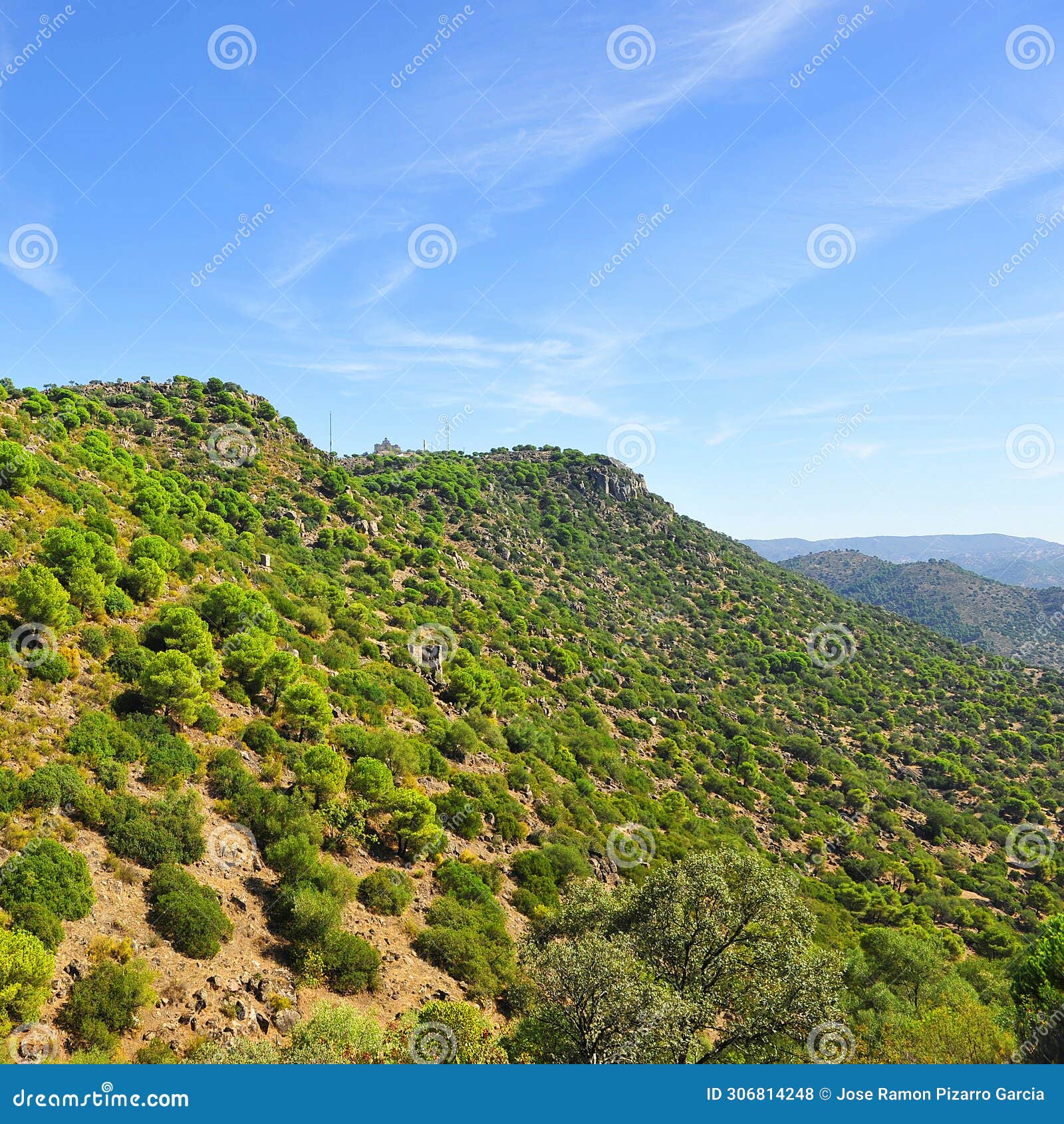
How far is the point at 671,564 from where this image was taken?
92500mm

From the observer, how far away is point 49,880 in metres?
13.5

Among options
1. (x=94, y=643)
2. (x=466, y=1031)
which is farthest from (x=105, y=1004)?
(x=94, y=643)

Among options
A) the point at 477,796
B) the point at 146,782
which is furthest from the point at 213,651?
the point at 477,796

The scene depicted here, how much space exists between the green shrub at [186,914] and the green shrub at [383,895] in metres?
4.76

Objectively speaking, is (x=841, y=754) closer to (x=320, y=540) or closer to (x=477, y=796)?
(x=477, y=796)

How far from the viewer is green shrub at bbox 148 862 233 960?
14.8 meters

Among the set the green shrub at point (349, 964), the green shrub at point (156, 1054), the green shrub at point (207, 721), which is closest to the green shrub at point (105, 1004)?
the green shrub at point (156, 1054)

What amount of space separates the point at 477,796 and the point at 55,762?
16.6 meters

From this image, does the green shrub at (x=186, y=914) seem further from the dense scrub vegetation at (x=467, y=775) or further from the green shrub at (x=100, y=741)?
the green shrub at (x=100, y=741)

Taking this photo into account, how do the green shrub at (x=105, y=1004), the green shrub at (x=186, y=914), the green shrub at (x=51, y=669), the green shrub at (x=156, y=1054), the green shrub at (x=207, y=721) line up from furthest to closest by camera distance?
1. the green shrub at (x=207, y=721)
2. the green shrub at (x=51, y=669)
3. the green shrub at (x=186, y=914)
4. the green shrub at (x=156, y=1054)
5. the green shrub at (x=105, y=1004)

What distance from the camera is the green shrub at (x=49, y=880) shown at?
13.0 m

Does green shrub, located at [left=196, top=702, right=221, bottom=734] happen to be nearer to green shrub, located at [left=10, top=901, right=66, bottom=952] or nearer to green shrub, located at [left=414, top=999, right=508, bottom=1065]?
green shrub, located at [left=10, top=901, right=66, bottom=952]

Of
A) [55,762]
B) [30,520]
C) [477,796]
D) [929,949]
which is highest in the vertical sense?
[30,520]

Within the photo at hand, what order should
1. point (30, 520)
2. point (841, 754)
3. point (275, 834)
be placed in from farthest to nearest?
point (841, 754) < point (30, 520) < point (275, 834)
